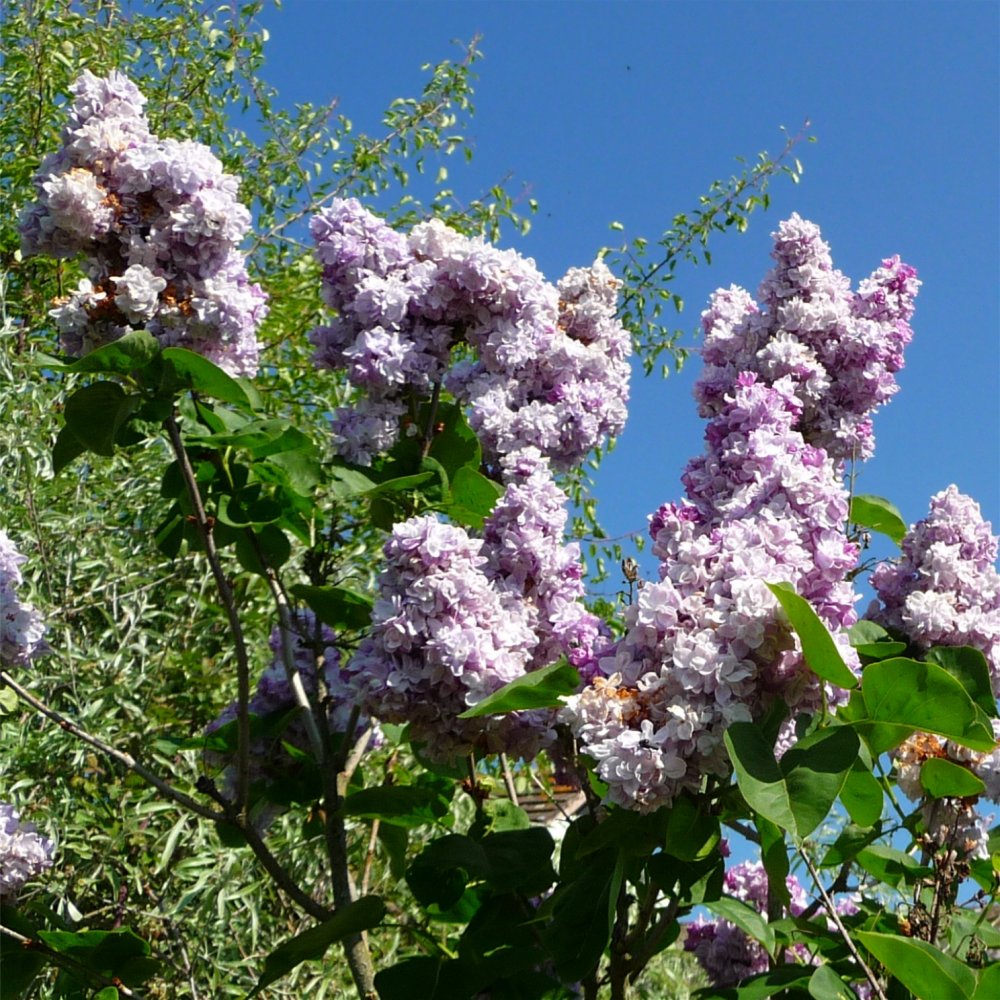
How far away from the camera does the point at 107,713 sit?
3.35 meters

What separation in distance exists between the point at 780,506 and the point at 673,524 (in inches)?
5.3

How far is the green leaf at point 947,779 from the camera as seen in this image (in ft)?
4.61

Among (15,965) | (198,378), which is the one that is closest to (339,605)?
(198,378)

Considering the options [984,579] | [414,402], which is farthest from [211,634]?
[984,579]

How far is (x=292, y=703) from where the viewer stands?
1.94 metres

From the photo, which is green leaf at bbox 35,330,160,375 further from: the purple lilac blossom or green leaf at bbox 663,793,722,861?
green leaf at bbox 663,793,722,861

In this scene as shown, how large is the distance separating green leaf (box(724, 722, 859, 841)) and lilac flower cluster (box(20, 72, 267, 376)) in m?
0.96

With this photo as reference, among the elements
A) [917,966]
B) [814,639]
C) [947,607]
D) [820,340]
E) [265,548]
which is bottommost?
[917,966]

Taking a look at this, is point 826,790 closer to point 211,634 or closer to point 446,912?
point 446,912

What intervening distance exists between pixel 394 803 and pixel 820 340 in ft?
3.00

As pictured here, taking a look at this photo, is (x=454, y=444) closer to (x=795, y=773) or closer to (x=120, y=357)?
(x=120, y=357)

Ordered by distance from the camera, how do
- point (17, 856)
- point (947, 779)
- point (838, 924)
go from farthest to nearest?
point (17, 856) < point (947, 779) < point (838, 924)

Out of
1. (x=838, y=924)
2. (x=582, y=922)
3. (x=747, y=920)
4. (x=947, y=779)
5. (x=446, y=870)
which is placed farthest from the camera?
(x=446, y=870)

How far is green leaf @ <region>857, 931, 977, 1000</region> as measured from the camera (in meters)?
1.16
